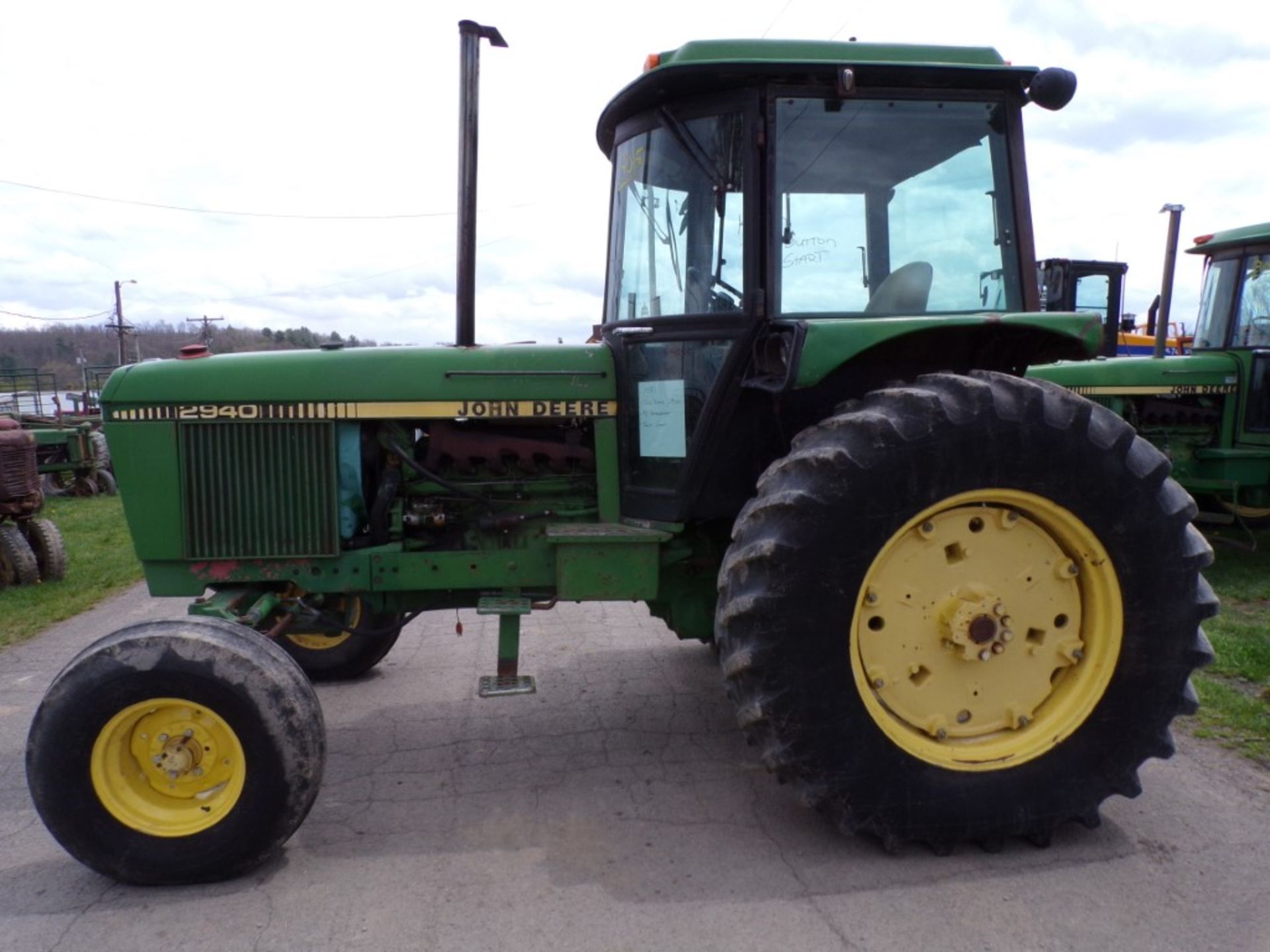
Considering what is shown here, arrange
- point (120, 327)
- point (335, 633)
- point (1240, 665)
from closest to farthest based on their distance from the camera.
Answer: point (335, 633) < point (1240, 665) < point (120, 327)

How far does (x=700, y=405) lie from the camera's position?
336cm

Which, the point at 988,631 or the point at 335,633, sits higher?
the point at 988,631

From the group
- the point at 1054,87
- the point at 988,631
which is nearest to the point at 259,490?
the point at 988,631

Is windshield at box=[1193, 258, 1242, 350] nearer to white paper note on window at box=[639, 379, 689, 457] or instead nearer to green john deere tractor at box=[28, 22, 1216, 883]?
green john deere tractor at box=[28, 22, 1216, 883]

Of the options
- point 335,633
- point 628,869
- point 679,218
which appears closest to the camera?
point 628,869

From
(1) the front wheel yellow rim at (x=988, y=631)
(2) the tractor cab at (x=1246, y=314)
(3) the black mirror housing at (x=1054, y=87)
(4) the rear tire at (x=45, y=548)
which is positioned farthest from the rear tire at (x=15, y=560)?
(2) the tractor cab at (x=1246, y=314)

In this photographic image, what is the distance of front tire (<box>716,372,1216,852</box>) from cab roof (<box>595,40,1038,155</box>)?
108 cm

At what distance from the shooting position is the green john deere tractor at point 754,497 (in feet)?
9.45

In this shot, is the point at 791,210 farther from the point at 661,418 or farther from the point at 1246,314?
the point at 1246,314

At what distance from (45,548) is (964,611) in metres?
7.68

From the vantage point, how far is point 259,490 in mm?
3578

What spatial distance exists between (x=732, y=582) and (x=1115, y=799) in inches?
66.8

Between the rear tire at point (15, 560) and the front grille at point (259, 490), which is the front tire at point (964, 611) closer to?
the front grille at point (259, 490)

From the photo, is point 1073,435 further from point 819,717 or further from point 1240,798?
point 1240,798
